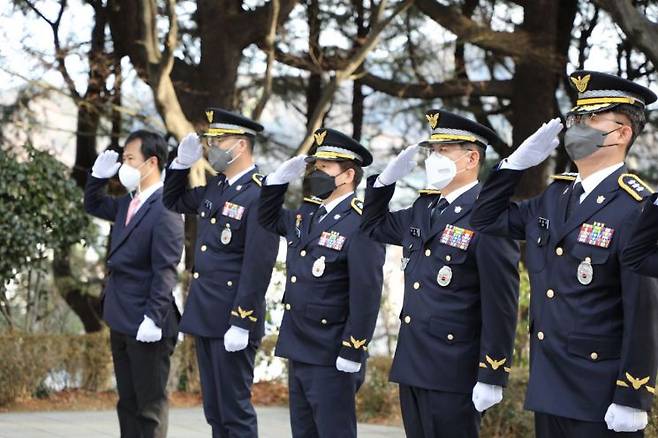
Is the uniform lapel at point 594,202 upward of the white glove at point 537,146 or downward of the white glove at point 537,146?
downward

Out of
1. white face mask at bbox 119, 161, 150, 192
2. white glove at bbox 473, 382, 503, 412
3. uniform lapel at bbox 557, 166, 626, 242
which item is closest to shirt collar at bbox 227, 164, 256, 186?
white face mask at bbox 119, 161, 150, 192

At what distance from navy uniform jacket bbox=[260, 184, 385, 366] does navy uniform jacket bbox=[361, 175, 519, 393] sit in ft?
1.58

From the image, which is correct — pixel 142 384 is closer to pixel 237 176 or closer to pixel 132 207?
pixel 132 207

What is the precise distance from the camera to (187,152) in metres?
6.74

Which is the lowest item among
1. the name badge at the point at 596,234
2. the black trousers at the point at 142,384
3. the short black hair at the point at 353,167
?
the black trousers at the point at 142,384

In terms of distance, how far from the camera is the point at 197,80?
40.0 feet

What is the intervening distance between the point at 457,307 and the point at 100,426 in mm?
4847

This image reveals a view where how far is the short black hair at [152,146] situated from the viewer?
710 cm

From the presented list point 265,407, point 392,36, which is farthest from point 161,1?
point 265,407

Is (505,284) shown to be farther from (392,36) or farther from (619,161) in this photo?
(392,36)

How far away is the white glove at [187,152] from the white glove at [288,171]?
0.67m

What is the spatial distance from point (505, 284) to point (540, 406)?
0.72 m

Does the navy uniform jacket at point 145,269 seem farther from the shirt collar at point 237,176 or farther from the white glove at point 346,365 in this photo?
the white glove at point 346,365

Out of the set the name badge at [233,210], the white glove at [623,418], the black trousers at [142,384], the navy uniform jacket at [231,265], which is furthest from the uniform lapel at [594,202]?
the black trousers at [142,384]
